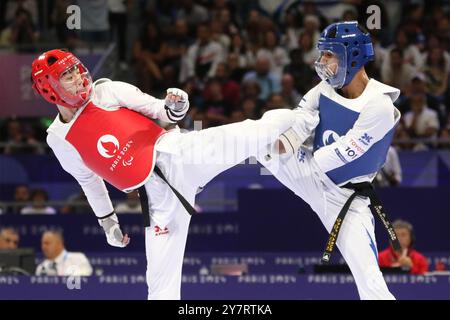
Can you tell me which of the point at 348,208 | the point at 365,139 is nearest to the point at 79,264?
the point at 348,208

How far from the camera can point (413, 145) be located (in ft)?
47.0

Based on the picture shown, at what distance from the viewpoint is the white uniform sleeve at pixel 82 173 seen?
26.9 feet

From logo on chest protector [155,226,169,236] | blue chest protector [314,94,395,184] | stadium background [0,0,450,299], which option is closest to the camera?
logo on chest protector [155,226,169,236]

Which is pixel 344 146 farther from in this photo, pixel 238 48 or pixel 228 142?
pixel 238 48

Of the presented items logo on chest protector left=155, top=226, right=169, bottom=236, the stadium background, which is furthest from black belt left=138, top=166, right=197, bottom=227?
the stadium background

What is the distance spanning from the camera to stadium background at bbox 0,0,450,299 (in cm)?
1008

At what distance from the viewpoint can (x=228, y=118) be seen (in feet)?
47.5

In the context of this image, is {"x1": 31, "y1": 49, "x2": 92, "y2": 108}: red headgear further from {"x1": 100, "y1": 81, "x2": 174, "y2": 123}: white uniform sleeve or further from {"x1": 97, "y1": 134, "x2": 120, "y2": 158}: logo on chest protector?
{"x1": 97, "y1": 134, "x2": 120, "y2": 158}: logo on chest protector

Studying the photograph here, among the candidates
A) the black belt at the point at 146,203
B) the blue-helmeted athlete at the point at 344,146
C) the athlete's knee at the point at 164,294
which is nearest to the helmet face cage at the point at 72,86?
the black belt at the point at 146,203

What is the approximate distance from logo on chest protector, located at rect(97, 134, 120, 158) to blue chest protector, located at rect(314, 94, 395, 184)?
167 centimetres

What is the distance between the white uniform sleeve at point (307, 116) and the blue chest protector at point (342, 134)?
6 centimetres

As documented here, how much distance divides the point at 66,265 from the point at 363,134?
514cm
